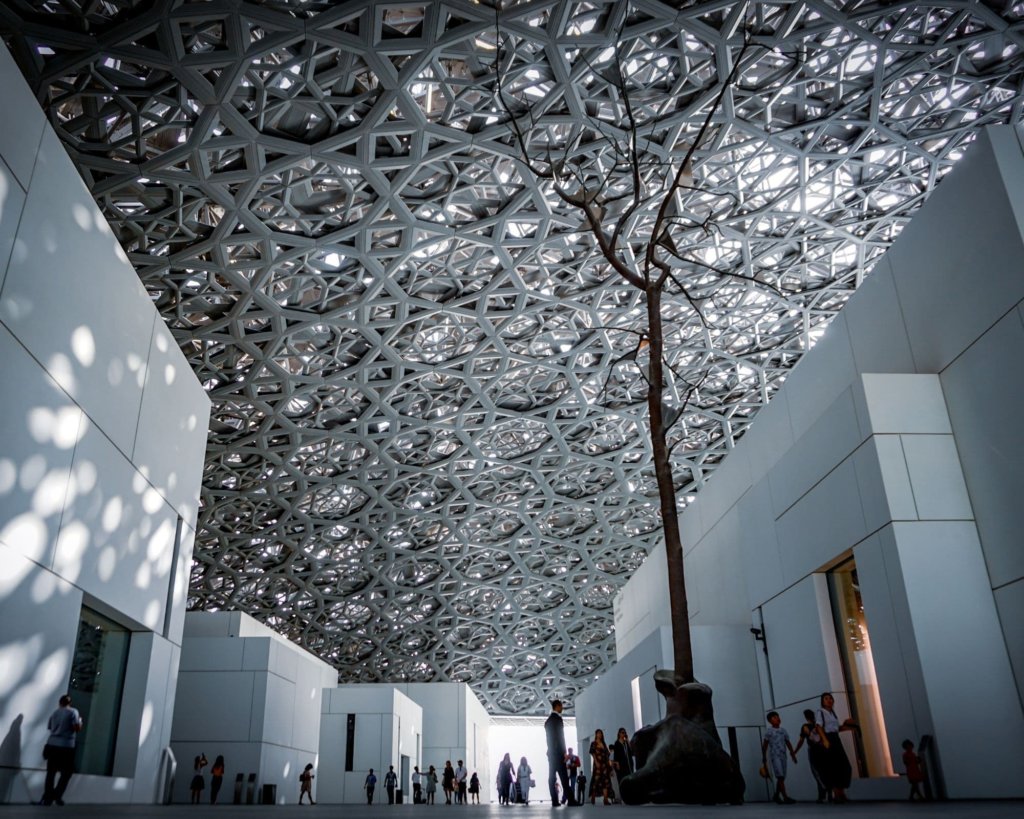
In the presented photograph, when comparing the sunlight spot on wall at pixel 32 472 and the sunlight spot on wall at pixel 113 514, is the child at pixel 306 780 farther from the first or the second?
the sunlight spot on wall at pixel 32 472

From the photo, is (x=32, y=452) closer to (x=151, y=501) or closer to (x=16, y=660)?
(x=16, y=660)

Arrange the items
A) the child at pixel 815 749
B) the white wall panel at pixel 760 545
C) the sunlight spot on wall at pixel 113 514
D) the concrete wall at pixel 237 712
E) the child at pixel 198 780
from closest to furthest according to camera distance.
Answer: the child at pixel 815 749
the sunlight spot on wall at pixel 113 514
the white wall panel at pixel 760 545
the child at pixel 198 780
the concrete wall at pixel 237 712

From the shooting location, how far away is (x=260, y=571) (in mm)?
47188

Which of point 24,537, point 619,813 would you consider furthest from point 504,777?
point 619,813

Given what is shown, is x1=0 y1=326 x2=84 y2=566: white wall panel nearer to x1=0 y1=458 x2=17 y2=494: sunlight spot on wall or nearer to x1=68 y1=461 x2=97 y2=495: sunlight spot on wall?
x1=0 y1=458 x2=17 y2=494: sunlight spot on wall

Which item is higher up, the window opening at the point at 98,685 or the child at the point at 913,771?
the window opening at the point at 98,685

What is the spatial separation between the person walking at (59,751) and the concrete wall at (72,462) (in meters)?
0.20

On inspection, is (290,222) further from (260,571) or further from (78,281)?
(260,571)

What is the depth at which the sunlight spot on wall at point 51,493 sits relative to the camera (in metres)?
9.23

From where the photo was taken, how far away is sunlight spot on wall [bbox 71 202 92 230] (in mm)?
10164

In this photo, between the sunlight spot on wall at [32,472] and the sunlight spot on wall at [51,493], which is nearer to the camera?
the sunlight spot on wall at [32,472]

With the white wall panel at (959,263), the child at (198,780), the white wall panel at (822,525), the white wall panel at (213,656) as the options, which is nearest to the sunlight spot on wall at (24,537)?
the white wall panel at (822,525)

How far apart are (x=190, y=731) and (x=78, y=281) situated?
54.9 ft

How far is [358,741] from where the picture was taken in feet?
95.3
